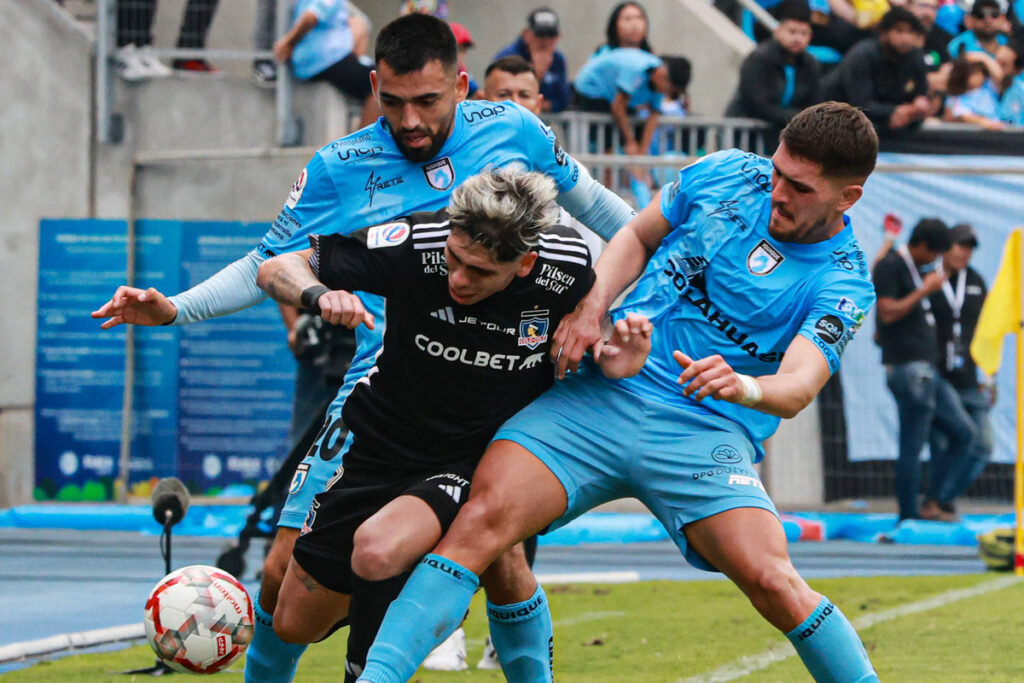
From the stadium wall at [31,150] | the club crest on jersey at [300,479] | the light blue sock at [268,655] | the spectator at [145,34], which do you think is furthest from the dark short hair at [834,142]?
the stadium wall at [31,150]

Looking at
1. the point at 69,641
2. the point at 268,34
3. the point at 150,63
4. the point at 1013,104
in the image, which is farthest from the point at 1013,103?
the point at 69,641

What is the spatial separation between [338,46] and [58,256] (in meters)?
2.80

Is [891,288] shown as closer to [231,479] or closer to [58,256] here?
[231,479]

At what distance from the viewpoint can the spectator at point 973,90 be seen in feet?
43.8

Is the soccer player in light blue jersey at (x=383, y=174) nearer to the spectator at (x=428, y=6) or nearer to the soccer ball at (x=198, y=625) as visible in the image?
the soccer ball at (x=198, y=625)

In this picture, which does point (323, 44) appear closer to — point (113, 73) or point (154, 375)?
point (113, 73)

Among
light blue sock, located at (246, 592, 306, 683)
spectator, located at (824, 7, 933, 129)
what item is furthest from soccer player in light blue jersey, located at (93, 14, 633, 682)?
spectator, located at (824, 7, 933, 129)

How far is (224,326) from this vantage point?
1169cm

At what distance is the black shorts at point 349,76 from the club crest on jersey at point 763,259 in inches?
304

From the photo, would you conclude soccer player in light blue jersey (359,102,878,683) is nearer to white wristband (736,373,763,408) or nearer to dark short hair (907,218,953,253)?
white wristband (736,373,763,408)

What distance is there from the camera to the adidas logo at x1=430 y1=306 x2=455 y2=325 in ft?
15.0

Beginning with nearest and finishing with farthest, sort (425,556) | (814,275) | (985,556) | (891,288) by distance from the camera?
(425,556) < (814,275) < (985,556) < (891,288)

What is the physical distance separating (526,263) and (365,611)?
1.14 metres

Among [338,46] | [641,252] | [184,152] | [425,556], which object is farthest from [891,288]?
[425,556]
